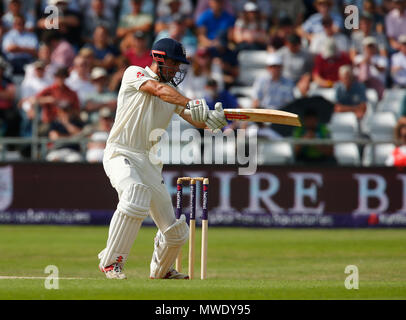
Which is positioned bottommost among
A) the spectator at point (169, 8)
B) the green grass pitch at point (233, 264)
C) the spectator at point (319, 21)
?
the green grass pitch at point (233, 264)

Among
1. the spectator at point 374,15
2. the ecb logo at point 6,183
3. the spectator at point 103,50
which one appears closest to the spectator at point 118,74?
the spectator at point 103,50

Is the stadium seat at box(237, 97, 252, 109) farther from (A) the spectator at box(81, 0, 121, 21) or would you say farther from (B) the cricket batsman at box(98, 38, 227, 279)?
(B) the cricket batsman at box(98, 38, 227, 279)

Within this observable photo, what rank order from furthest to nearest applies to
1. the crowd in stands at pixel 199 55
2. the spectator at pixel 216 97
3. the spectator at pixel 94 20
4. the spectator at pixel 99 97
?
the spectator at pixel 94 20
the spectator at pixel 99 97
the crowd in stands at pixel 199 55
the spectator at pixel 216 97

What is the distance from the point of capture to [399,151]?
589 inches

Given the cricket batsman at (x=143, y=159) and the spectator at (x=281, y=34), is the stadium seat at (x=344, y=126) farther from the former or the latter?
the cricket batsman at (x=143, y=159)

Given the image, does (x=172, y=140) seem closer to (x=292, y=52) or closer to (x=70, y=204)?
(x=70, y=204)

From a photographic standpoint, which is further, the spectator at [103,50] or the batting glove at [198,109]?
the spectator at [103,50]

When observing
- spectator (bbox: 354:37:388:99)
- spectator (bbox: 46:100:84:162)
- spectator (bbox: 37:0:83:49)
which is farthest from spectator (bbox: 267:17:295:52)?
spectator (bbox: 46:100:84:162)

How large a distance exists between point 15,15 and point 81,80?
2.07 metres

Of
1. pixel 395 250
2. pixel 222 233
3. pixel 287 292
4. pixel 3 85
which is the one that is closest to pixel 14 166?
pixel 3 85

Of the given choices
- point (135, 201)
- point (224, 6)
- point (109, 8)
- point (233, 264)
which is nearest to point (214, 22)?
point (224, 6)

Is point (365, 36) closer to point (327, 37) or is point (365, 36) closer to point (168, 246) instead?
point (327, 37)

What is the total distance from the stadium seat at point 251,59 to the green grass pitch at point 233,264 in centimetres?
393

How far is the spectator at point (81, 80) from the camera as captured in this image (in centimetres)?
1633
